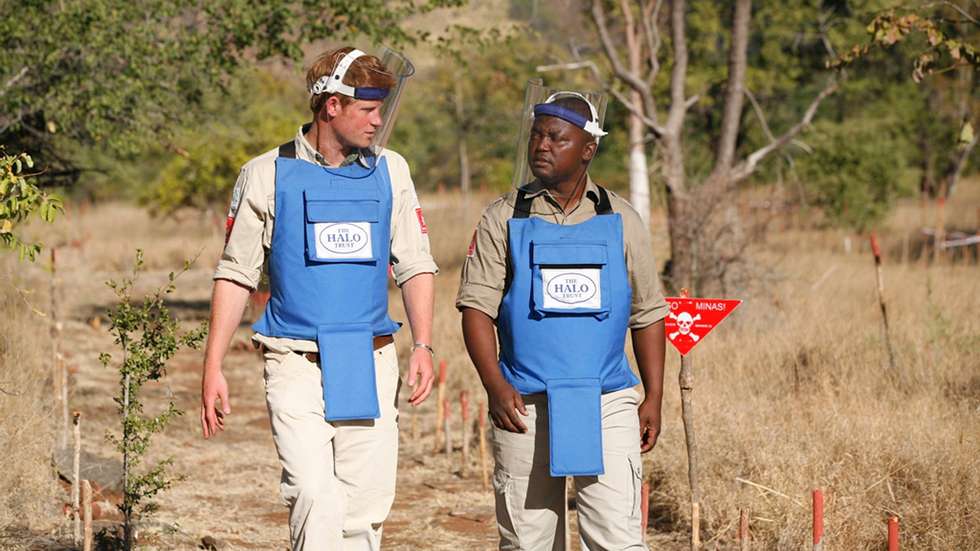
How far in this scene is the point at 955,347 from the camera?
910cm

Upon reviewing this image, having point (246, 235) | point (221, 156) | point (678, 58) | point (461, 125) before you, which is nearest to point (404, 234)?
point (246, 235)

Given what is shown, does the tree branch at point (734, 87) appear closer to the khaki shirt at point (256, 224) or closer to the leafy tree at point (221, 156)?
the leafy tree at point (221, 156)

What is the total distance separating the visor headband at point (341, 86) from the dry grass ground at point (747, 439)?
8.26 feet

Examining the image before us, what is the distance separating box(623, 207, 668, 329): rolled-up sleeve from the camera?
4535 mm

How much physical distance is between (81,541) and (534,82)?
3.05 meters

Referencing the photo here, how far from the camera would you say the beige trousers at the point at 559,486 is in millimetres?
4406

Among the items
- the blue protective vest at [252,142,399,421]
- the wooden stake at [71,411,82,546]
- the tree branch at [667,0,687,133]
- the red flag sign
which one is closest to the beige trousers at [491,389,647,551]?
the blue protective vest at [252,142,399,421]

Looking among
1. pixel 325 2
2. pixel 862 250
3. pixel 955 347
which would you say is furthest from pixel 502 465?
pixel 862 250

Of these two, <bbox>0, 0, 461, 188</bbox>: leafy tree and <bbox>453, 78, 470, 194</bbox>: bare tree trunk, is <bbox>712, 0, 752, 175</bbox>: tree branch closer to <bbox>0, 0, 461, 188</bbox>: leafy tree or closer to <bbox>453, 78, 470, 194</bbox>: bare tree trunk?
<bbox>0, 0, 461, 188</bbox>: leafy tree

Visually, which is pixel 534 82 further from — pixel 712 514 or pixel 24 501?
pixel 24 501

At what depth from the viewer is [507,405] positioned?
14.4 feet

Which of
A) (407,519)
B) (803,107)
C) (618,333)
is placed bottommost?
(407,519)

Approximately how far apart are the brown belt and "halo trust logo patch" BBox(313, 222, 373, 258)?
0.29 m

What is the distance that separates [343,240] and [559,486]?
1064 mm
